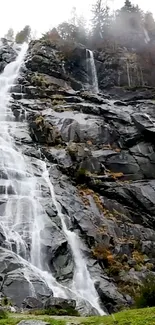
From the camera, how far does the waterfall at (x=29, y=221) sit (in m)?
15.0

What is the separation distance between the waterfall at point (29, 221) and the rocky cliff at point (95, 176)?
13.0 inches

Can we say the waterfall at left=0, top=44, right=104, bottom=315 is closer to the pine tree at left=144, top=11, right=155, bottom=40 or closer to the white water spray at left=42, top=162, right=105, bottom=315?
the white water spray at left=42, top=162, right=105, bottom=315

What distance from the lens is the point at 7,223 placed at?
16875 mm

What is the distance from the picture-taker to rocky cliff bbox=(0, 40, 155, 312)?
16734 millimetres

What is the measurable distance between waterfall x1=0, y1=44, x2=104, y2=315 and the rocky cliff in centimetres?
33

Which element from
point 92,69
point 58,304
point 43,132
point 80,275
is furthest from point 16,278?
point 92,69

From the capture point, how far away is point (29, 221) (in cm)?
1744

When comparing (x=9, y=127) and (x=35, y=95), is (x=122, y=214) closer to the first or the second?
(x=9, y=127)

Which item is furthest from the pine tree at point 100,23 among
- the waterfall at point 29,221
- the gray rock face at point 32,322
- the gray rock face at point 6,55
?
the gray rock face at point 32,322

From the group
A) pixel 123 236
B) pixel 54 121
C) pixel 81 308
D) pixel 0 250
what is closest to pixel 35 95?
pixel 54 121

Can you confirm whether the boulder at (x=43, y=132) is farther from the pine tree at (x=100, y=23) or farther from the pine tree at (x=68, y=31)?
the pine tree at (x=68, y=31)

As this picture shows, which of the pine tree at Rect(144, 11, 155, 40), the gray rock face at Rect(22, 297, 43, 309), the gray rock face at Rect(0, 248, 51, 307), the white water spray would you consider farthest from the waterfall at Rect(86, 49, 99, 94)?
the gray rock face at Rect(22, 297, 43, 309)

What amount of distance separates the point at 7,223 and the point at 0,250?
2.33m

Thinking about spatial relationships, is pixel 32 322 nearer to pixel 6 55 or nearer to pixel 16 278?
pixel 16 278
